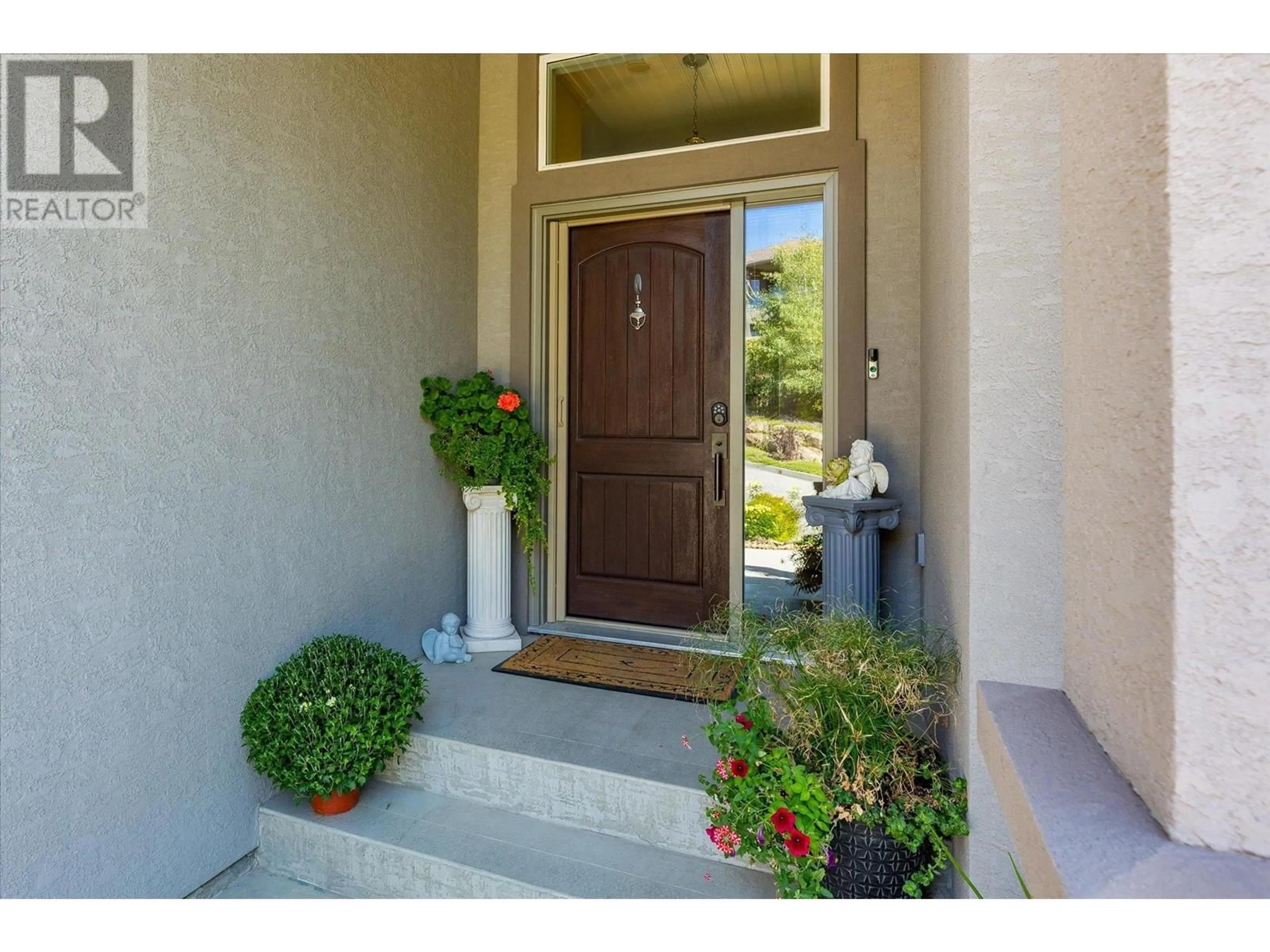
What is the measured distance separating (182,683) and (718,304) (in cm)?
268

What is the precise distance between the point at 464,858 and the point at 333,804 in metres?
0.51

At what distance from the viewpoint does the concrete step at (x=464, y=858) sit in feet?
5.68

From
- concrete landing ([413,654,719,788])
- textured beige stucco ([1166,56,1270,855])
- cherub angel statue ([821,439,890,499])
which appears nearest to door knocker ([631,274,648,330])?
cherub angel statue ([821,439,890,499])

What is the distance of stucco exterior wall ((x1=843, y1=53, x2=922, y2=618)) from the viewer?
8.86ft

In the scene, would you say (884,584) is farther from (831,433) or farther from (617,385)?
(617,385)

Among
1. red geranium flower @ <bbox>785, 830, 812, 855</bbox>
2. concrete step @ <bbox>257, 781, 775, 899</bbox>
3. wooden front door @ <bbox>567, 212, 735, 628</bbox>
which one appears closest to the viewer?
red geranium flower @ <bbox>785, 830, 812, 855</bbox>

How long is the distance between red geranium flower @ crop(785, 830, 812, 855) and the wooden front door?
5.78ft

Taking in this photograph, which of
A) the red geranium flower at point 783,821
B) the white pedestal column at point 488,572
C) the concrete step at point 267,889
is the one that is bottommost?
the concrete step at point 267,889

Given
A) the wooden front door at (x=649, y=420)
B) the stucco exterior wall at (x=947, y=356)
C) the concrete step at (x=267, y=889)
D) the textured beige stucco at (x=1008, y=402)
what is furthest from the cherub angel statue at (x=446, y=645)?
the textured beige stucco at (x=1008, y=402)

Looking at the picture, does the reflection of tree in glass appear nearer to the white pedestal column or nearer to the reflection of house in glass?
the reflection of house in glass

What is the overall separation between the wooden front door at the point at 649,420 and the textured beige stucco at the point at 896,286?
2.35 ft

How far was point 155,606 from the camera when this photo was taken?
5.87 ft

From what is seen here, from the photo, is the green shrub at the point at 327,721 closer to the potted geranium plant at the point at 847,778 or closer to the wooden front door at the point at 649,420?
the potted geranium plant at the point at 847,778
